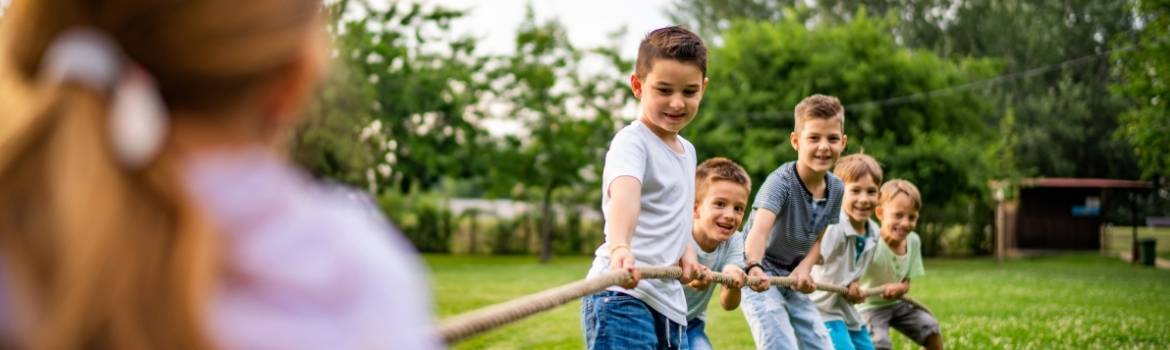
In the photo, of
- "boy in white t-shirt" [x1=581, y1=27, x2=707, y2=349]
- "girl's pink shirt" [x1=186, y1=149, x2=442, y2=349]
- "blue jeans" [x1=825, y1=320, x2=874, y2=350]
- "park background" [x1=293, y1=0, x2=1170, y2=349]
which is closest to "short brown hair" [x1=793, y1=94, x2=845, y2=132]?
"blue jeans" [x1=825, y1=320, x2=874, y2=350]

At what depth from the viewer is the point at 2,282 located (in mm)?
1151

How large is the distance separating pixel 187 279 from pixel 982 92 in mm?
42466

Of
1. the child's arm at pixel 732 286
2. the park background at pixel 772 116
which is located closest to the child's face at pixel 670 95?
the child's arm at pixel 732 286

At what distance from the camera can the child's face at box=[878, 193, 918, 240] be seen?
7.99 metres

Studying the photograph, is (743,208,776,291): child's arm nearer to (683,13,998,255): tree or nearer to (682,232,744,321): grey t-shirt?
(682,232,744,321): grey t-shirt

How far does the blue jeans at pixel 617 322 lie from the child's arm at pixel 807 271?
1582 mm

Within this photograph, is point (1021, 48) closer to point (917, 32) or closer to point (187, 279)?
point (917, 32)

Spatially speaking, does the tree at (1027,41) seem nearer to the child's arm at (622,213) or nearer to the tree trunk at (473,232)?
the tree trunk at (473,232)

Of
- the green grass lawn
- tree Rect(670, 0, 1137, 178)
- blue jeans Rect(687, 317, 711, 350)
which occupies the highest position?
tree Rect(670, 0, 1137, 178)

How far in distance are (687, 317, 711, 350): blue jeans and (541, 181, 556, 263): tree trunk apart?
1193 inches

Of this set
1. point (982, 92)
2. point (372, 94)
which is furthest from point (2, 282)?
point (982, 92)

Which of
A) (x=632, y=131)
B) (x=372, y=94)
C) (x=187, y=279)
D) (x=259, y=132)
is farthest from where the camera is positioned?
(x=372, y=94)

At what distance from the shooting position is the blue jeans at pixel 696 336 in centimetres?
591

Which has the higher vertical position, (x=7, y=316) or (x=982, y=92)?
(x=982, y=92)
